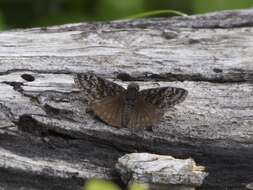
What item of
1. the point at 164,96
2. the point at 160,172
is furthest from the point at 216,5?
the point at 160,172

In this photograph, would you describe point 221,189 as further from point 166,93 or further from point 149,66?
point 149,66

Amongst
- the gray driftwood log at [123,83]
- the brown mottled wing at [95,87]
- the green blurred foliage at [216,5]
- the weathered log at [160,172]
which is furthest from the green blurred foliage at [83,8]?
the weathered log at [160,172]

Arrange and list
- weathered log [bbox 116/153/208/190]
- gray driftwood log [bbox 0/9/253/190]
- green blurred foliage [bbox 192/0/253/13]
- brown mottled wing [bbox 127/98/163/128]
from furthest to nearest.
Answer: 1. green blurred foliage [bbox 192/0/253/13]
2. brown mottled wing [bbox 127/98/163/128]
3. gray driftwood log [bbox 0/9/253/190]
4. weathered log [bbox 116/153/208/190]

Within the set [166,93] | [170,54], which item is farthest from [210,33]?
[166,93]

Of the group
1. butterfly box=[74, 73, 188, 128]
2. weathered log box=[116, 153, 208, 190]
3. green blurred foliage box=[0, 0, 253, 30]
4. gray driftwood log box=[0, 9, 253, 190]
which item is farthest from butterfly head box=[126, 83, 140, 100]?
green blurred foliage box=[0, 0, 253, 30]

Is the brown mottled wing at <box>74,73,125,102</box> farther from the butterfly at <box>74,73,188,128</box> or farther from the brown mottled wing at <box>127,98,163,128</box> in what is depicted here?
the brown mottled wing at <box>127,98,163,128</box>

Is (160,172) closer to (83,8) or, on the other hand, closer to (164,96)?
(164,96)

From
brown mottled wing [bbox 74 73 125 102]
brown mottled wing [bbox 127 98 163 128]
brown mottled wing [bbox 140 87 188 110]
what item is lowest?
brown mottled wing [bbox 127 98 163 128]
